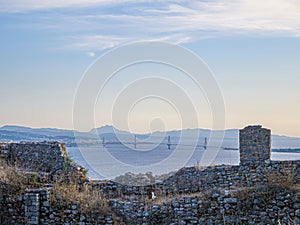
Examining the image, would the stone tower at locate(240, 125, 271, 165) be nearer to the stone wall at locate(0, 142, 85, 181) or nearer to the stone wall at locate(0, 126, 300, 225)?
the stone wall at locate(0, 126, 300, 225)

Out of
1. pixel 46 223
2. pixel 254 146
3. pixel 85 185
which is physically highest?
pixel 254 146

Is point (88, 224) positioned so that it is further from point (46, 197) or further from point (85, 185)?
point (85, 185)

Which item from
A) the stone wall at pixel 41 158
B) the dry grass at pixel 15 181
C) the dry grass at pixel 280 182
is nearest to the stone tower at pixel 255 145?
the dry grass at pixel 280 182

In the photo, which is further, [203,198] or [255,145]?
[255,145]

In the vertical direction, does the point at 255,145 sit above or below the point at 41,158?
above

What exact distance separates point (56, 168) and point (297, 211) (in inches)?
333

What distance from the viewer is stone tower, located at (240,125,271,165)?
14922 mm

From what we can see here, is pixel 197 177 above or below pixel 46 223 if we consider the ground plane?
above

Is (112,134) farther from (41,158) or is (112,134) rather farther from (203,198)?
(203,198)

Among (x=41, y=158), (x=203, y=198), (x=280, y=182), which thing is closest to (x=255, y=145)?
(x=280, y=182)

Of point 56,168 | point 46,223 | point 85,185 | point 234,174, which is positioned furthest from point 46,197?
point 234,174

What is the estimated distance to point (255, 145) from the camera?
1504cm

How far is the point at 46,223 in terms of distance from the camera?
1298cm

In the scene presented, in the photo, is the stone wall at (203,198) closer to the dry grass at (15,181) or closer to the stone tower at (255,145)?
the stone tower at (255,145)
